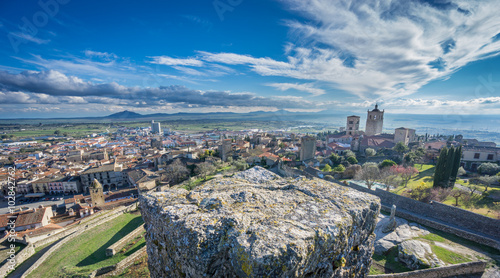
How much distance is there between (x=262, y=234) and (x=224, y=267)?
0.65 metres

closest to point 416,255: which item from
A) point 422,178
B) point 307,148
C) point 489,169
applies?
point 422,178

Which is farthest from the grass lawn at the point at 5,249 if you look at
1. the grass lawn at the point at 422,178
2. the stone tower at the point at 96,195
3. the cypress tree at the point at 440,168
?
the cypress tree at the point at 440,168

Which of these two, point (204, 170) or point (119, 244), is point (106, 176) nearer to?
point (204, 170)

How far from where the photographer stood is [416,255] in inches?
427

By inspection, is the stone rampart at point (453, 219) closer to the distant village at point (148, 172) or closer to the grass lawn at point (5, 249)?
the distant village at point (148, 172)

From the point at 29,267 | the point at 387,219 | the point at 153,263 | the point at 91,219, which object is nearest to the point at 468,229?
the point at 387,219

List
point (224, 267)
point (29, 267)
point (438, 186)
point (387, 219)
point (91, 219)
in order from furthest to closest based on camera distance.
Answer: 1. point (91, 219)
2. point (438, 186)
3. point (387, 219)
4. point (29, 267)
5. point (224, 267)

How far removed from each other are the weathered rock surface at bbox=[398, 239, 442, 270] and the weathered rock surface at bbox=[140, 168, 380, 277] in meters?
10.3

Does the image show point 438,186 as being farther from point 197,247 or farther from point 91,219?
point 91,219

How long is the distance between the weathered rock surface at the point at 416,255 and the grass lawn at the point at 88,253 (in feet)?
53.3

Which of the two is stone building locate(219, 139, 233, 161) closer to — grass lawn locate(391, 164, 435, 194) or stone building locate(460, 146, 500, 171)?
grass lawn locate(391, 164, 435, 194)

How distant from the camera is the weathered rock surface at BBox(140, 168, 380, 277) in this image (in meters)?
2.40

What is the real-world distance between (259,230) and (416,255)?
13.5 m

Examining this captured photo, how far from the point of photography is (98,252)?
1425 cm
